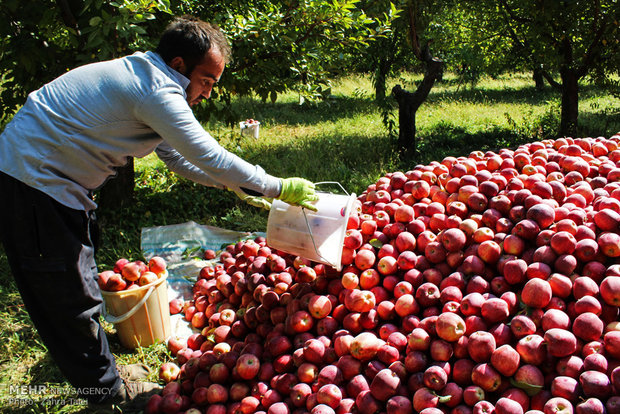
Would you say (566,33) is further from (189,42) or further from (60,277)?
(60,277)

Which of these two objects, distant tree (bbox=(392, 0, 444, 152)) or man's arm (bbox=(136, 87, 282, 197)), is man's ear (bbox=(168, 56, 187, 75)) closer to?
man's arm (bbox=(136, 87, 282, 197))

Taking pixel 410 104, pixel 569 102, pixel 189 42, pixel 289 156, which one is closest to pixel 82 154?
pixel 189 42

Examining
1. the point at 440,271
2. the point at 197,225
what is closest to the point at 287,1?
the point at 197,225

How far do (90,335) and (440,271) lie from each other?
1900 millimetres

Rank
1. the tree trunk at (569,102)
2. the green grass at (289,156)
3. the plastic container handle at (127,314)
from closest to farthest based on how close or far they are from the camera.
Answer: the plastic container handle at (127,314) → the green grass at (289,156) → the tree trunk at (569,102)

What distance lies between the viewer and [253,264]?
3125mm

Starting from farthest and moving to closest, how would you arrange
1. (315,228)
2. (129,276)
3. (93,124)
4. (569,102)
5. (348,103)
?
(348,103) < (569,102) < (129,276) < (315,228) < (93,124)

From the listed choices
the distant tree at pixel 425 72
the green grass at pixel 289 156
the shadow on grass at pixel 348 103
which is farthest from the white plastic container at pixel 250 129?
the distant tree at pixel 425 72

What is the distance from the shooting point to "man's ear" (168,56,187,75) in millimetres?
2211

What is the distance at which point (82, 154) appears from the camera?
2.14 meters

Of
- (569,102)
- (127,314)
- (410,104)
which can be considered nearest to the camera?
(127,314)

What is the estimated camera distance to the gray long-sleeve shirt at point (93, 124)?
207 cm

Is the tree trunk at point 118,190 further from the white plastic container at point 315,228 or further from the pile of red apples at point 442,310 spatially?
the white plastic container at point 315,228

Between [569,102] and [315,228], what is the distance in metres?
7.36
